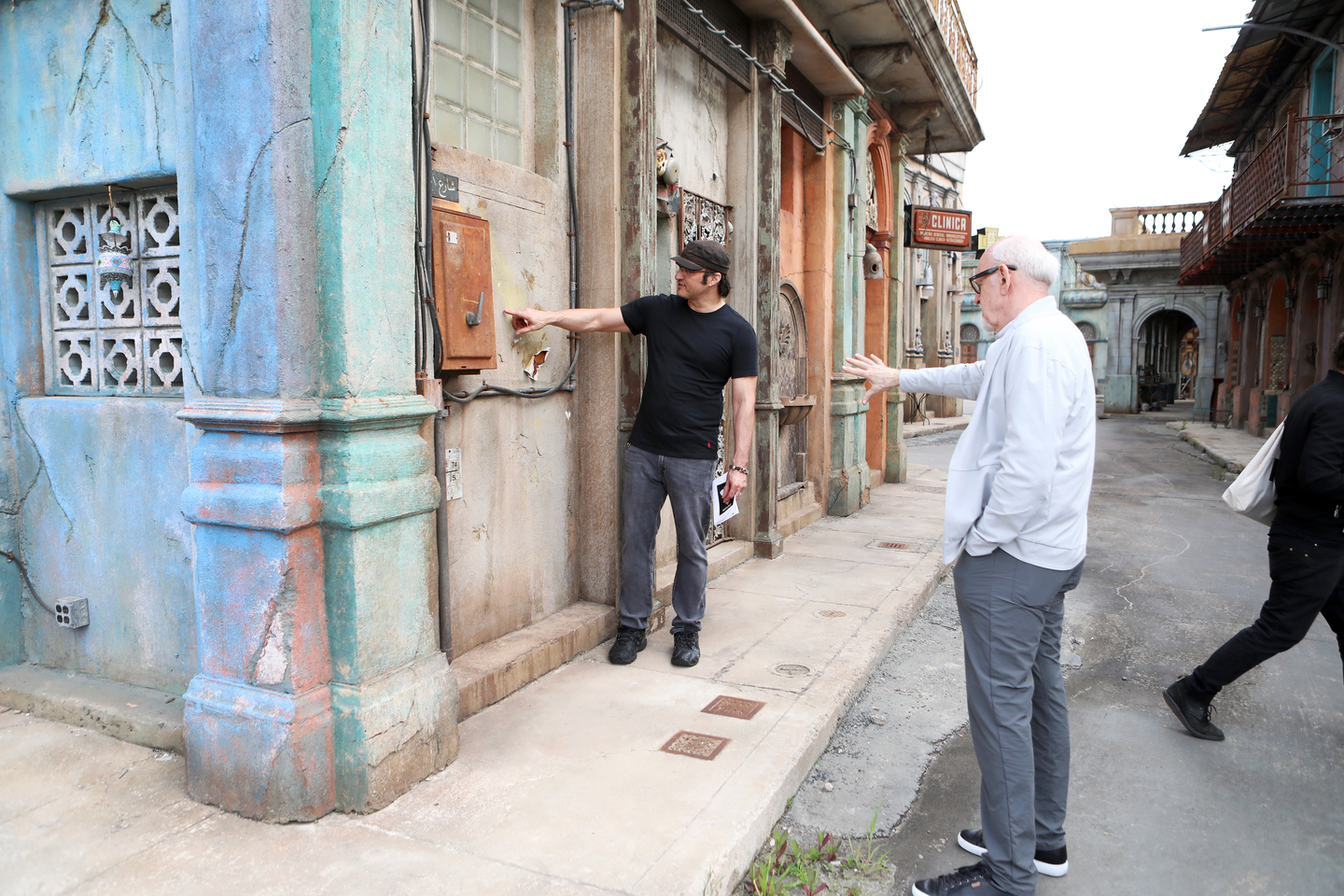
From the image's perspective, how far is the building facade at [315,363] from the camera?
2.88 metres

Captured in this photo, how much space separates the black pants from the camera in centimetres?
379

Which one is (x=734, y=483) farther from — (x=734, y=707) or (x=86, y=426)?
(x=86, y=426)

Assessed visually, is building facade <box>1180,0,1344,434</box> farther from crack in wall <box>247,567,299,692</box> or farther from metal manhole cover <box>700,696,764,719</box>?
crack in wall <box>247,567,299,692</box>

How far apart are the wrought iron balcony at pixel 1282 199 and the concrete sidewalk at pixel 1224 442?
3.94 m

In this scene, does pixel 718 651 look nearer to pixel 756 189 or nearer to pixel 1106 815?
pixel 1106 815

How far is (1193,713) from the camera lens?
4.14m

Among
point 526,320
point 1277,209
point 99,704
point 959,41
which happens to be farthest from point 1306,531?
point 1277,209

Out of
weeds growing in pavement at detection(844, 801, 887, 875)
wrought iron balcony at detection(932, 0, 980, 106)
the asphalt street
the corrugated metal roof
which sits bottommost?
the asphalt street

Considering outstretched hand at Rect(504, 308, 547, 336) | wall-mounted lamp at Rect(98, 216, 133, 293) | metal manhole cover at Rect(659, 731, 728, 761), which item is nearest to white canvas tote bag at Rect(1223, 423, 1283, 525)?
metal manhole cover at Rect(659, 731, 728, 761)

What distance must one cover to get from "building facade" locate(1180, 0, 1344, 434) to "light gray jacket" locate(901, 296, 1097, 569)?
1177 centimetres

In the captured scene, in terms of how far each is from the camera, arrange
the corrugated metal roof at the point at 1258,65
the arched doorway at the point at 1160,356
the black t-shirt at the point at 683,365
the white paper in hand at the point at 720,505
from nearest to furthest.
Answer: the black t-shirt at the point at 683,365
the white paper in hand at the point at 720,505
the corrugated metal roof at the point at 1258,65
the arched doorway at the point at 1160,356

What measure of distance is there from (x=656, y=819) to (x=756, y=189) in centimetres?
543

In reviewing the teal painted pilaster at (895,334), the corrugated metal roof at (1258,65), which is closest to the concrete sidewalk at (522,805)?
the teal painted pilaster at (895,334)

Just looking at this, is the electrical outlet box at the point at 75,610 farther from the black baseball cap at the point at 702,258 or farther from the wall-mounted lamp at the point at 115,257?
the black baseball cap at the point at 702,258
